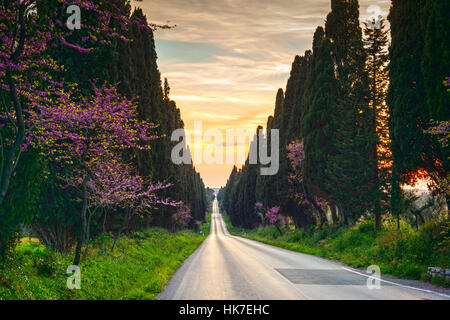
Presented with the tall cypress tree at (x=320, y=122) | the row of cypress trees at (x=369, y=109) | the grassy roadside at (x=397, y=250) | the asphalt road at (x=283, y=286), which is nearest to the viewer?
the asphalt road at (x=283, y=286)

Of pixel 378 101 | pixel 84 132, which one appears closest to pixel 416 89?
pixel 378 101

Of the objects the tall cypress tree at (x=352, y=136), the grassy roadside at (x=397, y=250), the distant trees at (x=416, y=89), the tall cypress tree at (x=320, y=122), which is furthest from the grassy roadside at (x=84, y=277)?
the tall cypress tree at (x=320, y=122)

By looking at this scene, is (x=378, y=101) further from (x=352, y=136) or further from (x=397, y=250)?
(x=397, y=250)

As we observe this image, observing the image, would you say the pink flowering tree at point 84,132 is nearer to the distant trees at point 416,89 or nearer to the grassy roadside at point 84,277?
the grassy roadside at point 84,277

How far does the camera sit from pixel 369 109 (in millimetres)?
22938

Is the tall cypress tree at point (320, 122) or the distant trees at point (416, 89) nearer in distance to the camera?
the distant trees at point (416, 89)

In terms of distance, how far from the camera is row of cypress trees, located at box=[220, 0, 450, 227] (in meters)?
15.1

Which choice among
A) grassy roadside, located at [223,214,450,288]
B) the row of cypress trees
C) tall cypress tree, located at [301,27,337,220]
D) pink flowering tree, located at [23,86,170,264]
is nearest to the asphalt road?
grassy roadside, located at [223,214,450,288]

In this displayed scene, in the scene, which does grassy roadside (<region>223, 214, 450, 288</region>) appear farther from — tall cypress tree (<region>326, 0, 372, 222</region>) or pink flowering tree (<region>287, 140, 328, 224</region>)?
pink flowering tree (<region>287, 140, 328, 224</region>)

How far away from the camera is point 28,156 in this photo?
31.7 feet

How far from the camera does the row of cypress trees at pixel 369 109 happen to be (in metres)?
15.1

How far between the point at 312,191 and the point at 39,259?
77.6 ft
